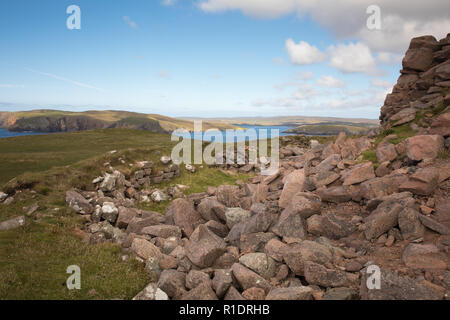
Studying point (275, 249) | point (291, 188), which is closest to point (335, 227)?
point (275, 249)

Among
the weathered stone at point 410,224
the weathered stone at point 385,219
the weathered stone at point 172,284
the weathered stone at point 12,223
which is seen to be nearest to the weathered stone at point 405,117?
the weathered stone at point 385,219

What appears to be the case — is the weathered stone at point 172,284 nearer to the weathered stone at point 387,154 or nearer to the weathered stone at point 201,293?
the weathered stone at point 201,293

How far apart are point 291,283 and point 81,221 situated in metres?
14.3

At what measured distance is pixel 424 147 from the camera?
42.0 ft

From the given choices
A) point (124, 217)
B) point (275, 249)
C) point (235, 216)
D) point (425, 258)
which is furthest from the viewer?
point (124, 217)

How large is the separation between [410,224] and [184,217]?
38.6ft

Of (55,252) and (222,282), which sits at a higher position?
(222,282)

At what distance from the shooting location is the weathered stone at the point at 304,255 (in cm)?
897

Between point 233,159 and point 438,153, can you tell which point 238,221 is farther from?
point 233,159

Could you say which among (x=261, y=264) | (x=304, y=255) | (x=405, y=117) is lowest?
(x=261, y=264)

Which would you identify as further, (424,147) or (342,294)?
(424,147)

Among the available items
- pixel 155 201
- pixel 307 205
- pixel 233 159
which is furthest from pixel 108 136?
pixel 307 205

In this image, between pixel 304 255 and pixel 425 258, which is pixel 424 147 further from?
pixel 304 255

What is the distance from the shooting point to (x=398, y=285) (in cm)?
702
